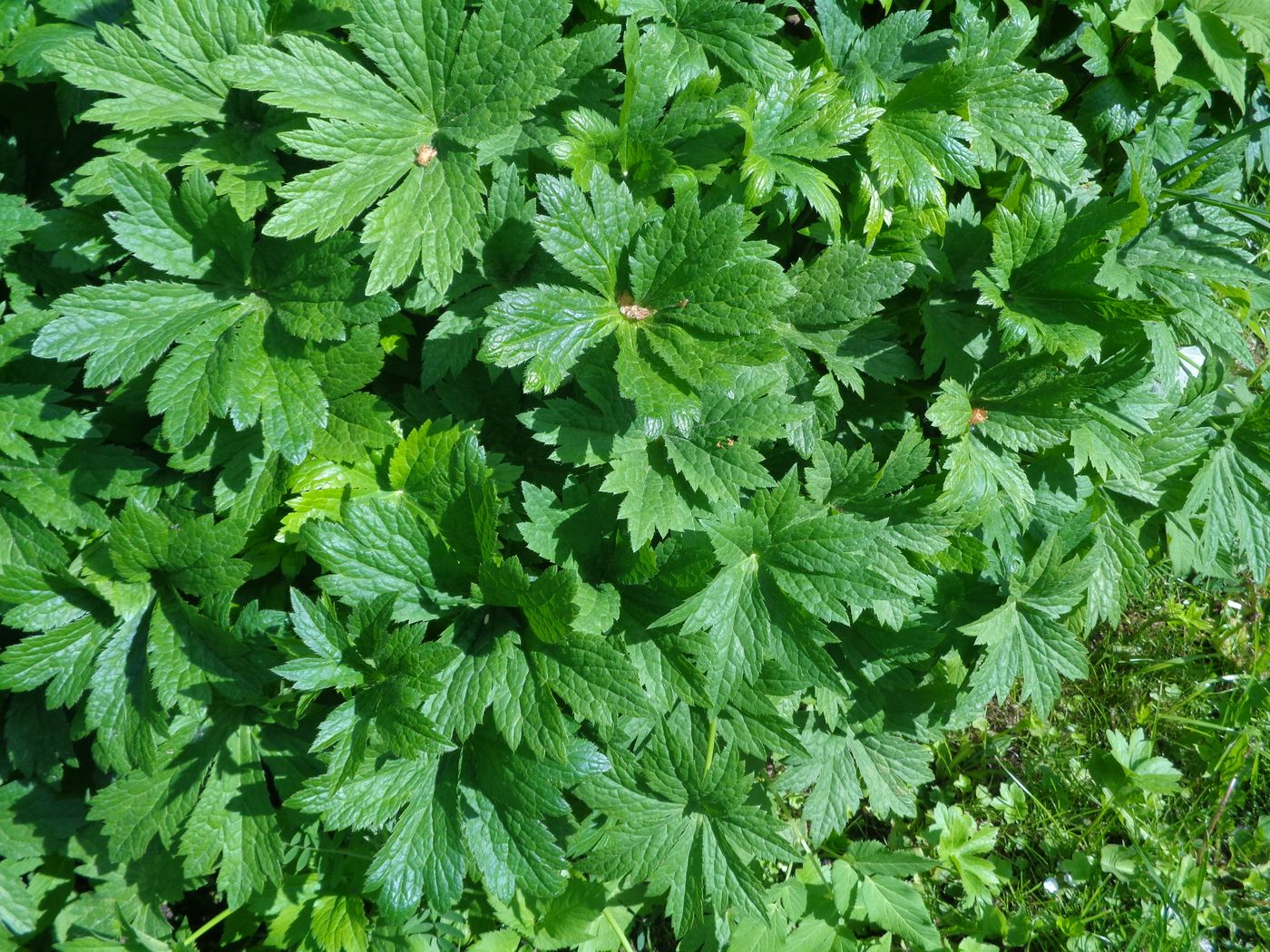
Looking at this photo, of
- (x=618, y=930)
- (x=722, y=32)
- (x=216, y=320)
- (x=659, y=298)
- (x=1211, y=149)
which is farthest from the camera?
(x=618, y=930)

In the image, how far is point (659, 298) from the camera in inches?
80.8

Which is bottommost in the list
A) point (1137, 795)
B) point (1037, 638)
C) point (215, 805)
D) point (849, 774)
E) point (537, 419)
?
point (1137, 795)

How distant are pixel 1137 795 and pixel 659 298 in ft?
7.78

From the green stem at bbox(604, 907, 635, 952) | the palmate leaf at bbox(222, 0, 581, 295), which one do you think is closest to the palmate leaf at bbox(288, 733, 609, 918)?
the green stem at bbox(604, 907, 635, 952)

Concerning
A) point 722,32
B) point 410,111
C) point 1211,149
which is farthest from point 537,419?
point 1211,149

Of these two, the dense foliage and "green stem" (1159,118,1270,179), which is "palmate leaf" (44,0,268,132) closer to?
the dense foliage

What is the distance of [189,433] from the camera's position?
6.87ft

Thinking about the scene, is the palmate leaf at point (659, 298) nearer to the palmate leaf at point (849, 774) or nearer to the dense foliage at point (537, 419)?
the dense foliage at point (537, 419)

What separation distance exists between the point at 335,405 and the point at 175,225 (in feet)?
1.75

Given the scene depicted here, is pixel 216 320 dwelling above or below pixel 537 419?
above

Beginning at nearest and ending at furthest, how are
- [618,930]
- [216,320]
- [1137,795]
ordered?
[216,320] → [618,930] → [1137,795]

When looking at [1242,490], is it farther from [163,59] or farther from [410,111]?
[163,59]

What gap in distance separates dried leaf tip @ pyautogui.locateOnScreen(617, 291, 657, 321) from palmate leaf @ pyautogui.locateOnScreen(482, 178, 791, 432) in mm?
17

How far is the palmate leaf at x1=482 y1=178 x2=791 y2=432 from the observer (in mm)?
1947
